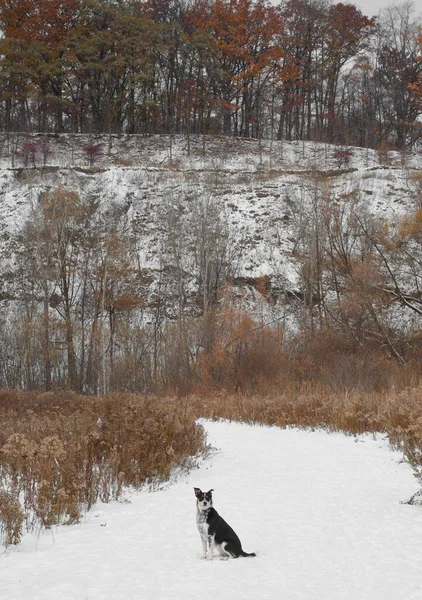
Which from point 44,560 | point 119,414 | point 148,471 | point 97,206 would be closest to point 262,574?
point 44,560

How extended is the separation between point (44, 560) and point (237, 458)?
188 inches

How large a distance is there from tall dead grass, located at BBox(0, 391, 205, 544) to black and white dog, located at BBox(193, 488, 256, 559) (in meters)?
1.41

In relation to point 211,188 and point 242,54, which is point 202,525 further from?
point 242,54

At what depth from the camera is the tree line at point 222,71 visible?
1836 inches

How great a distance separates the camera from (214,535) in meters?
3.85

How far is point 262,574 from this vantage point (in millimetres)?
3523

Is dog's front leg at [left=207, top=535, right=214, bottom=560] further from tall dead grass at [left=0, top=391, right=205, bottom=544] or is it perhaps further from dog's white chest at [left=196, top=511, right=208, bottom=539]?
tall dead grass at [left=0, top=391, right=205, bottom=544]

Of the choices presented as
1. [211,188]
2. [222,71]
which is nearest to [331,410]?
[211,188]

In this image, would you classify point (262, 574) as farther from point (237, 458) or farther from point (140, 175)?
point (140, 175)

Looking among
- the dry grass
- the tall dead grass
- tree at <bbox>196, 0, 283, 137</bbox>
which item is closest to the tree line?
tree at <bbox>196, 0, 283, 137</bbox>

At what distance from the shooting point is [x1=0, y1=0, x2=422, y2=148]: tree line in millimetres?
46625

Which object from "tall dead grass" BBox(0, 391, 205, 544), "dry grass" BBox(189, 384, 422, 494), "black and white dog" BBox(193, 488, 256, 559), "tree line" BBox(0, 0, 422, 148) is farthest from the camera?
"tree line" BBox(0, 0, 422, 148)

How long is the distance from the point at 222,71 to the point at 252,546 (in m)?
47.4

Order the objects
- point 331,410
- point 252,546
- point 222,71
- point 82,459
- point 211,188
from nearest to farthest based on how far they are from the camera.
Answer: point 252,546, point 82,459, point 331,410, point 211,188, point 222,71
